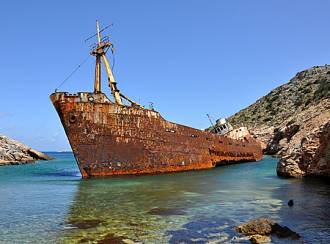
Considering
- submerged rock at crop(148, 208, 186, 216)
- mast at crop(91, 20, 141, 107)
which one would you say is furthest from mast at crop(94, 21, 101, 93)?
submerged rock at crop(148, 208, 186, 216)

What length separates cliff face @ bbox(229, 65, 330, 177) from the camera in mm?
14344

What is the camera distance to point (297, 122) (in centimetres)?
4122

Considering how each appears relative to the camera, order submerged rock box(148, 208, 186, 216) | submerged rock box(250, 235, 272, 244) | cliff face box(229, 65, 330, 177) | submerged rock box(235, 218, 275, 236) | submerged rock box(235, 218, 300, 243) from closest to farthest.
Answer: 1. submerged rock box(250, 235, 272, 244)
2. submerged rock box(235, 218, 300, 243)
3. submerged rock box(235, 218, 275, 236)
4. submerged rock box(148, 208, 186, 216)
5. cliff face box(229, 65, 330, 177)

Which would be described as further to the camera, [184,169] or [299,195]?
[184,169]

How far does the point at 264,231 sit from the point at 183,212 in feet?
8.61

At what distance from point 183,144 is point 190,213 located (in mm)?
13000

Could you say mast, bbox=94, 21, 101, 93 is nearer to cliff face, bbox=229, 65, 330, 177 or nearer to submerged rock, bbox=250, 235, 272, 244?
cliff face, bbox=229, 65, 330, 177

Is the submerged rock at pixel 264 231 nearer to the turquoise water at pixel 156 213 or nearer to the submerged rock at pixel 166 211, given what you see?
the turquoise water at pixel 156 213

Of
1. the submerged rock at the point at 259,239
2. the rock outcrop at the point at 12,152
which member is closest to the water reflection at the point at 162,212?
the submerged rock at the point at 259,239

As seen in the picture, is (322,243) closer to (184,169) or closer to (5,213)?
(5,213)

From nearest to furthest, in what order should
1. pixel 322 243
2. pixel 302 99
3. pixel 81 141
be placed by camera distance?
pixel 322 243 < pixel 81 141 < pixel 302 99

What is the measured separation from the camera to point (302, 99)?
210 feet

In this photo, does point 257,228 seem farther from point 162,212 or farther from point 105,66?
point 105,66

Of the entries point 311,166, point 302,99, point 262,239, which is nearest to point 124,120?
point 311,166
